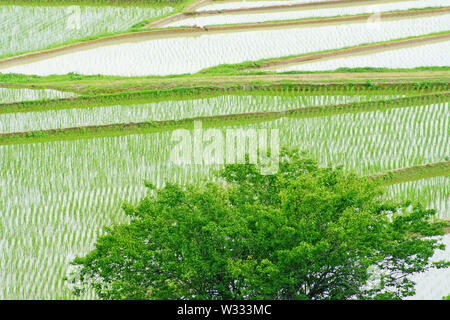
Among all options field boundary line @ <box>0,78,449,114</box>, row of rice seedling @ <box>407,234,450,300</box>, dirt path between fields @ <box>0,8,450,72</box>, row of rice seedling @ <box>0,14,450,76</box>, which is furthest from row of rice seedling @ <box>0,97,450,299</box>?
dirt path between fields @ <box>0,8,450,72</box>

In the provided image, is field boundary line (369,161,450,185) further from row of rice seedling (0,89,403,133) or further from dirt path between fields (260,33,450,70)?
dirt path between fields (260,33,450,70)

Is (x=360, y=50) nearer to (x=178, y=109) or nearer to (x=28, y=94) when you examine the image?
(x=178, y=109)

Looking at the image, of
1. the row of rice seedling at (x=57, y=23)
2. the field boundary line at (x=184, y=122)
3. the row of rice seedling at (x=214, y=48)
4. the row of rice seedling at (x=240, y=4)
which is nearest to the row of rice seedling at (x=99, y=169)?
the field boundary line at (x=184, y=122)

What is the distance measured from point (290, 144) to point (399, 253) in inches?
129

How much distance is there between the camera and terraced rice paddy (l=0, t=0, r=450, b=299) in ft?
24.6

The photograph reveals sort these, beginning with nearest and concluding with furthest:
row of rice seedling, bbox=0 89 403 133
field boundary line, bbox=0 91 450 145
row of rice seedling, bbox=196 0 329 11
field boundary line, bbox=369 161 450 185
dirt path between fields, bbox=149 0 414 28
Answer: field boundary line, bbox=369 161 450 185, field boundary line, bbox=0 91 450 145, row of rice seedling, bbox=0 89 403 133, dirt path between fields, bbox=149 0 414 28, row of rice seedling, bbox=196 0 329 11

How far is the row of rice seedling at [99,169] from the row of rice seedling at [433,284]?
1728 mm

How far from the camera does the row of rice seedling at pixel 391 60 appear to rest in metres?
10.4

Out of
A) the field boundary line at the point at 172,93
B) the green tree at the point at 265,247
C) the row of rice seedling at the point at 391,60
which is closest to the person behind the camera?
the green tree at the point at 265,247

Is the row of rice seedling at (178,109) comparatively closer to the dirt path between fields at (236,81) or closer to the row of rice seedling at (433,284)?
the dirt path between fields at (236,81)

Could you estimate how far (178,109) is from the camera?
9.38 meters

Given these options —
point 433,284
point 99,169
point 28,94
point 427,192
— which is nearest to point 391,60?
point 427,192

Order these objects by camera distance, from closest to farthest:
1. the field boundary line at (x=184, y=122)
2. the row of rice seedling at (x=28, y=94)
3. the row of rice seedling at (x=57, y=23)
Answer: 1. the field boundary line at (x=184, y=122)
2. the row of rice seedling at (x=28, y=94)
3. the row of rice seedling at (x=57, y=23)

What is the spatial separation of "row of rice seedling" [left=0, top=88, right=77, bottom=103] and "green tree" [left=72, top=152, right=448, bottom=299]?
448 cm
